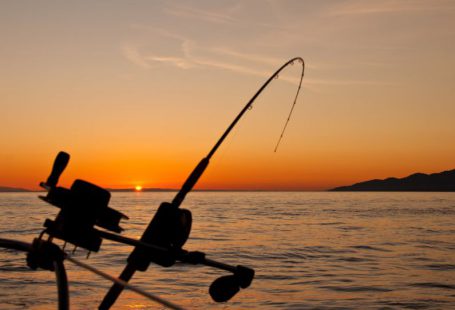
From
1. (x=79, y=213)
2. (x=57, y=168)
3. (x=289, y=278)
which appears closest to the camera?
(x=79, y=213)

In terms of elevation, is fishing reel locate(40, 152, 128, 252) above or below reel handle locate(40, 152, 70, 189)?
below

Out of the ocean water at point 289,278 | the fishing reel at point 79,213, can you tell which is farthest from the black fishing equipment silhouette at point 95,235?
the ocean water at point 289,278

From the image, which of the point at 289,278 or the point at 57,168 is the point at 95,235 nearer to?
the point at 57,168

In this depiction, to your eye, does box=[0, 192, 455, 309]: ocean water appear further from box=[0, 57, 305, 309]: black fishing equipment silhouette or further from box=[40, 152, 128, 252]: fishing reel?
box=[40, 152, 128, 252]: fishing reel

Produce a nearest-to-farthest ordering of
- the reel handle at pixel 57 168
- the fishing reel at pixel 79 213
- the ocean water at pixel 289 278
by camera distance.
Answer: the fishing reel at pixel 79 213
the reel handle at pixel 57 168
the ocean water at pixel 289 278

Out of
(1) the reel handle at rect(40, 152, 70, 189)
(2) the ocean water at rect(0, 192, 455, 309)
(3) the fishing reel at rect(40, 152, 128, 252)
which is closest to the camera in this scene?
Result: (3) the fishing reel at rect(40, 152, 128, 252)

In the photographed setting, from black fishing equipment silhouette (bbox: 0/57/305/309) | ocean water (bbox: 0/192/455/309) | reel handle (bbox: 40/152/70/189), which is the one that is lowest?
ocean water (bbox: 0/192/455/309)

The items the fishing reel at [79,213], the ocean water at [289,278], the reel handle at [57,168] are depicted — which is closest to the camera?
the fishing reel at [79,213]

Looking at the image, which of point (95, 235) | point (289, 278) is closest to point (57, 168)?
point (95, 235)

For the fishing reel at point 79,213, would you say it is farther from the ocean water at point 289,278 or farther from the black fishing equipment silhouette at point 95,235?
the ocean water at point 289,278

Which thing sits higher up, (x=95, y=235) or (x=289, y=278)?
(x=95, y=235)

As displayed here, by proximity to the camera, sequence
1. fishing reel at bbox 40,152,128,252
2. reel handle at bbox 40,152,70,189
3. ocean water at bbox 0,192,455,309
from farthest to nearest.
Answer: ocean water at bbox 0,192,455,309
reel handle at bbox 40,152,70,189
fishing reel at bbox 40,152,128,252

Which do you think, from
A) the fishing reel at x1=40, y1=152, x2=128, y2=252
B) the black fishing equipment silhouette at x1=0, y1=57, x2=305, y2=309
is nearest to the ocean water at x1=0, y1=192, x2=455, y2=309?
the black fishing equipment silhouette at x1=0, y1=57, x2=305, y2=309

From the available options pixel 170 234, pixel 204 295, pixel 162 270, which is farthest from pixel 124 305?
pixel 170 234
